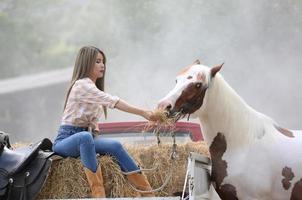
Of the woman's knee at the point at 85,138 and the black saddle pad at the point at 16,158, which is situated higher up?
the woman's knee at the point at 85,138

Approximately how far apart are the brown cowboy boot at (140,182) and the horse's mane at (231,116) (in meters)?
0.57

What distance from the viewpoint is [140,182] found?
4551mm

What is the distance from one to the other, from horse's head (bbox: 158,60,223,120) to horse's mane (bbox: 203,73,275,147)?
0.07m

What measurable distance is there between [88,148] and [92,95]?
14.6 inches

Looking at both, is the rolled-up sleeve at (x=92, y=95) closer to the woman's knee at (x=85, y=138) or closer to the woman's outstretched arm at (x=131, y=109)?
the woman's outstretched arm at (x=131, y=109)

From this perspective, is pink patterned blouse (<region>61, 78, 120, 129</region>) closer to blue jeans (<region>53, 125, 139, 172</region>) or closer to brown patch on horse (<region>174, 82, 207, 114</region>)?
blue jeans (<region>53, 125, 139, 172</region>)

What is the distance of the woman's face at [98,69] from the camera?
4801mm

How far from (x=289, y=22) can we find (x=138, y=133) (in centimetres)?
583

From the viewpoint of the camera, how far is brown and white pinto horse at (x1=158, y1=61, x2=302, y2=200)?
4.24 m

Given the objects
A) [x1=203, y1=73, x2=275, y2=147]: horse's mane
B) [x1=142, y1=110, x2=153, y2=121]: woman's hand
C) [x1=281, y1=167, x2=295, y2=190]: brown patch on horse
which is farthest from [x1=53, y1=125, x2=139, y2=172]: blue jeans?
[x1=281, y1=167, x2=295, y2=190]: brown patch on horse

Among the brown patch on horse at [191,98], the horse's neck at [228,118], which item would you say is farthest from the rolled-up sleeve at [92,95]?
the horse's neck at [228,118]

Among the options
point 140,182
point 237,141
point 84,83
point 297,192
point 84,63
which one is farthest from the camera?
point 84,63


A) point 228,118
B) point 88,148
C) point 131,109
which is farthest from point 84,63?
point 228,118

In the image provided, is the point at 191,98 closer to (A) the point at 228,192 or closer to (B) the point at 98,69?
(A) the point at 228,192
